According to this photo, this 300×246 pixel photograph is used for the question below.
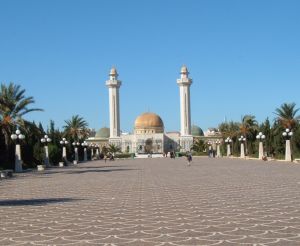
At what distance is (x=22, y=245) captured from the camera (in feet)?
24.6

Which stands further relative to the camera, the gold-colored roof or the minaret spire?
the gold-colored roof

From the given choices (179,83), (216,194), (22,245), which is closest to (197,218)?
(22,245)

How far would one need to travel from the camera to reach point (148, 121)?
130 m

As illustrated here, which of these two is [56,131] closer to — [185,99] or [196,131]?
[185,99]

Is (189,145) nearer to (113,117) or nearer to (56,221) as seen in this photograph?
(113,117)

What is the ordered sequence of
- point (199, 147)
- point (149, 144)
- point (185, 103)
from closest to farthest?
point (199, 147), point (185, 103), point (149, 144)

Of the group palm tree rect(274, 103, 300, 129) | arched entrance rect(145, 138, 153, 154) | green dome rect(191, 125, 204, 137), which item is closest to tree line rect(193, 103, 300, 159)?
palm tree rect(274, 103, 300, 129)

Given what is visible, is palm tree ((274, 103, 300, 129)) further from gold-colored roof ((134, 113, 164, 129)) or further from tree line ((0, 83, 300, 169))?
gold-colored roof ((134, 113, 164, 129))

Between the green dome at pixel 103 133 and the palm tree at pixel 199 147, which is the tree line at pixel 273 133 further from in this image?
the green dome at pixel 103 133

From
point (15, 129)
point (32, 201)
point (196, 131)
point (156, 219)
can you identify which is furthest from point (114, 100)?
point (156, 219)

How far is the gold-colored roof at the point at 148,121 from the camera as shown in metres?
130

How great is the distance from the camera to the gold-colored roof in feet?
426

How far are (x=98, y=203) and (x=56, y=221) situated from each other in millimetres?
3172

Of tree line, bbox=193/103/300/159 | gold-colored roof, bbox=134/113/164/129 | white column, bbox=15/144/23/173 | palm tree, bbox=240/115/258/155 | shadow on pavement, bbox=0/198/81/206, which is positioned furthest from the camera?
gold-colored roof, bbox=134/113/164/129
